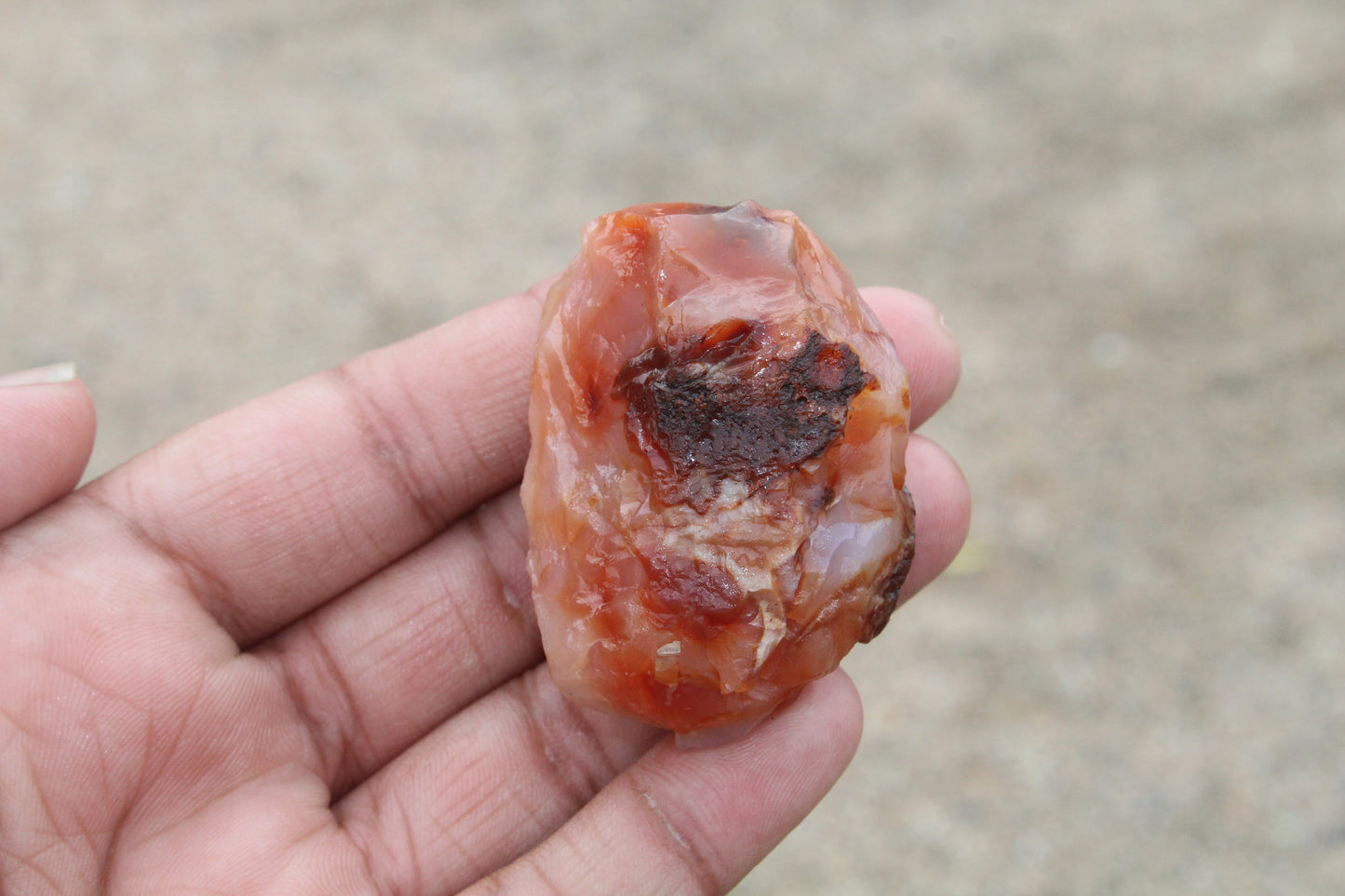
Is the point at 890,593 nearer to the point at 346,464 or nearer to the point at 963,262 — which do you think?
the point at 346,464

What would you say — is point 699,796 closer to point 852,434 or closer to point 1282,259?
point 852,434

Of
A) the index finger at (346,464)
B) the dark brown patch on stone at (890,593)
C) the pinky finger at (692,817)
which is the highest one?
the index finger at (346,464)

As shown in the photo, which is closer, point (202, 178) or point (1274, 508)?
point (1274, 508)

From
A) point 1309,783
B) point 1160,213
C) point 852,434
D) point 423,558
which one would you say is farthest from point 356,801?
point 1160,213

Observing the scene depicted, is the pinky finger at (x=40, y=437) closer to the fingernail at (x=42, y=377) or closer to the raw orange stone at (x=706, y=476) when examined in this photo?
the fingernail at (x=42, y=377)

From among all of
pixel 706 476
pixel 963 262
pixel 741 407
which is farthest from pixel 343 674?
pixel 963 262

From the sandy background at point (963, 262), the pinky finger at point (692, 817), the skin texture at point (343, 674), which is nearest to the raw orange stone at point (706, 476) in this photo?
the pinky finger at point (692, 817)
